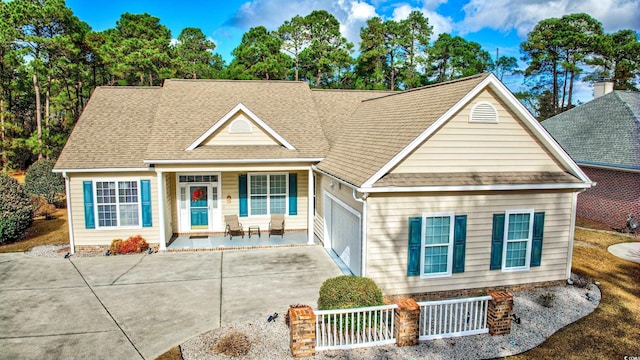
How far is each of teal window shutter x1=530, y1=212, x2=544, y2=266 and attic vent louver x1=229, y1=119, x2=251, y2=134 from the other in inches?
390

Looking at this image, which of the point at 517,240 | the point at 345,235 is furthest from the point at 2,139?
the point at 517,240

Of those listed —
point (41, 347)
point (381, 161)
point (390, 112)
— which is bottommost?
point (41, 347)

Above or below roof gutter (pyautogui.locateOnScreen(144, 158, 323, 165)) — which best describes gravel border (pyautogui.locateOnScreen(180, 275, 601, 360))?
below

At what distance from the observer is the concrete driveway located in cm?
822

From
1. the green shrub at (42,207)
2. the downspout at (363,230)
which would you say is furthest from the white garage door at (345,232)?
the green shrub at (42,207)

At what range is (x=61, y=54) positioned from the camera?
2988 cm

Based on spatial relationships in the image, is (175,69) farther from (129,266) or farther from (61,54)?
(129,266)

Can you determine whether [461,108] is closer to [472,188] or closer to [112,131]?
[472,188]

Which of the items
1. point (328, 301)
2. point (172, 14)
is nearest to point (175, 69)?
point (172, 14)

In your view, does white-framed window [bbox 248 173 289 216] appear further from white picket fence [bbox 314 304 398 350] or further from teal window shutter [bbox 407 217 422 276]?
white picket fence [bbox 314 304 398 350]

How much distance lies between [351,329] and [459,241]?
393cm

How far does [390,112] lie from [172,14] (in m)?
38.3

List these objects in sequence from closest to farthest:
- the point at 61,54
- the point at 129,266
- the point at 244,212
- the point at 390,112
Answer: the point at 129,266
the point at 390,112
the point at 244,212
the point at 61,54

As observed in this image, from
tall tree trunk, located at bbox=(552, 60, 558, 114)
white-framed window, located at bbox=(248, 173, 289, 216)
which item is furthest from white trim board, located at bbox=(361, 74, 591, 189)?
tall tree trunk, located at bbox=(552, 60, 558, 114)
